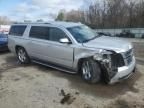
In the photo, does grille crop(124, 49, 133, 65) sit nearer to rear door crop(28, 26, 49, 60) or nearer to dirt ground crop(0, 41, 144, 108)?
dirt ground crop(0, 41, 144, 108)

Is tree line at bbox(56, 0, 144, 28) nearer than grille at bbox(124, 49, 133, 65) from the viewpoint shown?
No

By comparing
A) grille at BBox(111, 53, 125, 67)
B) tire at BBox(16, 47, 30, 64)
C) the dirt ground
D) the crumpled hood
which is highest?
the crumpled hood

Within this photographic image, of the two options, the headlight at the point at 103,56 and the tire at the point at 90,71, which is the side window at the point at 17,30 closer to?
the tire at the point at 90,71

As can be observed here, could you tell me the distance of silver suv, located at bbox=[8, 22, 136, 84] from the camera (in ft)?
18.3

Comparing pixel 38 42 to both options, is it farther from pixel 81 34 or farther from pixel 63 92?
pixel 63 92

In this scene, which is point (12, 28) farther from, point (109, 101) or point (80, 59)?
point (109, 101)

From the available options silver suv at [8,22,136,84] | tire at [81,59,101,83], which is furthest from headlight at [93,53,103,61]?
tire at [81,59,101,83]

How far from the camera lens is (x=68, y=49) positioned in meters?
6.56

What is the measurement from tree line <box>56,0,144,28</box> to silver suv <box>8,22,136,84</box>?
3888 centimetres

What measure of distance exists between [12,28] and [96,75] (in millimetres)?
5524

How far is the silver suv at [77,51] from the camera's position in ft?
18.3

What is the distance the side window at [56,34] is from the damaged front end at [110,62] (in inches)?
70.4

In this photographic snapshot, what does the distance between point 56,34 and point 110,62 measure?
2.45 m

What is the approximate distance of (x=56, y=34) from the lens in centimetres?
719
